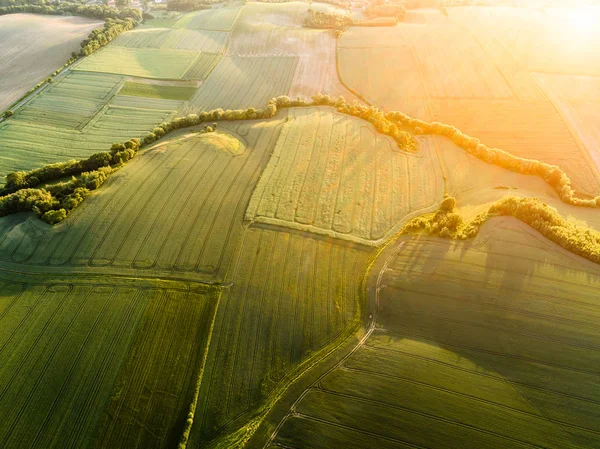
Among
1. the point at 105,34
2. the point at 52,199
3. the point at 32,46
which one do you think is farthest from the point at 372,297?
the point at 32,46

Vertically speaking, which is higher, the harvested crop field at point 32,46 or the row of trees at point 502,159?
the harvested crop field at point 32,46

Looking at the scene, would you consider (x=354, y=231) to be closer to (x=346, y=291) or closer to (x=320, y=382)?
(x=346, y=291)

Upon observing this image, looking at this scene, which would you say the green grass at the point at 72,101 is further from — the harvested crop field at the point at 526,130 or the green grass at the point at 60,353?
the harvested crop field at the point at 526,130

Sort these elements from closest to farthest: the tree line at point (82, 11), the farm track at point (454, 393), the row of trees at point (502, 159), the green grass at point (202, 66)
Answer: the farm track at point (454, 393), the row of trees at point (502, 159), the green grass at point (202, 66), the tree line at point (82, 11)

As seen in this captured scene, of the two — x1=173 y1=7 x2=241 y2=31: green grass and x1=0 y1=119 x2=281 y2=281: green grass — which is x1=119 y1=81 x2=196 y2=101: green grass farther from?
x1=173 y1=7 x2=241 y2=31: green grass

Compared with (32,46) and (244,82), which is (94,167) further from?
(32,46)

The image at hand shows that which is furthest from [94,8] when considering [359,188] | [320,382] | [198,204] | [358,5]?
[320,382]

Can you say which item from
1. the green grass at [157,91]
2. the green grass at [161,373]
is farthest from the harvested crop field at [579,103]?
the green grass at [157,91]
